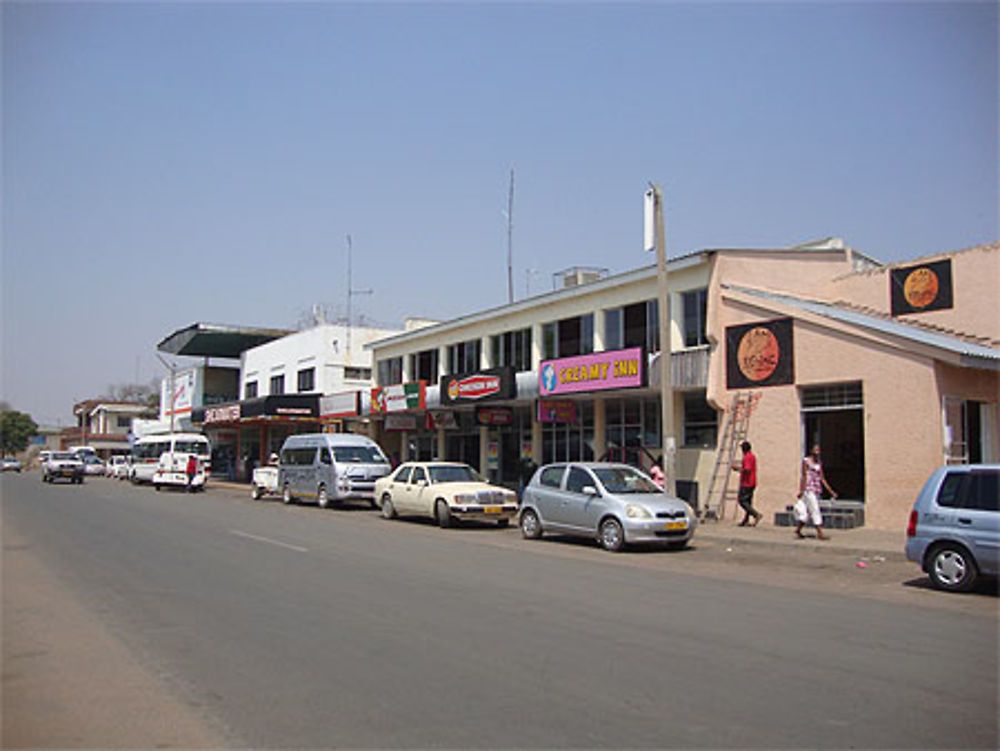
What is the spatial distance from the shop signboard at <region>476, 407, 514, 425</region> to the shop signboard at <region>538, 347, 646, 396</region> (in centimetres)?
341

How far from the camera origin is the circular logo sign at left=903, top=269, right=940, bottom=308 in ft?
72.3

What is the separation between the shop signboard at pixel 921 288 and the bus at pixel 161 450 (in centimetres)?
3022

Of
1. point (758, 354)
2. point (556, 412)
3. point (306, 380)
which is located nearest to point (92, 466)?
point (306, 380)

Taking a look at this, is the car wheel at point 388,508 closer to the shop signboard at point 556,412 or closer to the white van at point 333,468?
the white van at point 333,468

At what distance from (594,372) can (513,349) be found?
23.1 feet

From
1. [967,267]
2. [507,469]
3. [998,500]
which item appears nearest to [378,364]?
[507,469]

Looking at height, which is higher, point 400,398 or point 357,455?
point 400,398

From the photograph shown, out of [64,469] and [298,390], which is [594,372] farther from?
[64,469]

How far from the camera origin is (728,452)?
70.2 feet

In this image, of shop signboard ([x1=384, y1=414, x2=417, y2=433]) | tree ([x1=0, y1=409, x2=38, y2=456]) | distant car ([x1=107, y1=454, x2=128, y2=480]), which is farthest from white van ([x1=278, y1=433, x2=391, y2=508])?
tree ([x1=0, y1=409, x2=38, y2=456])

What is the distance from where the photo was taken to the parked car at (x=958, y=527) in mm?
10547

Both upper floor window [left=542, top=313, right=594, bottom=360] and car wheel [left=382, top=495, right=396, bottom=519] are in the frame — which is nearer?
car wheel [left=382, top=495, right=396, bottom=519]

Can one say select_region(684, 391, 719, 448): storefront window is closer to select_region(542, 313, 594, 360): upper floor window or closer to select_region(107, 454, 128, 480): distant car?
select_region(542, 313, 594, 360): upper floor window

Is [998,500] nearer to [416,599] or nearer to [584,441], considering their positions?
[416,599]
